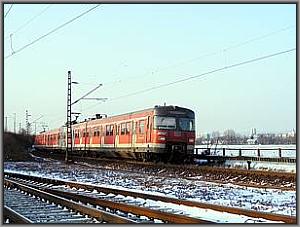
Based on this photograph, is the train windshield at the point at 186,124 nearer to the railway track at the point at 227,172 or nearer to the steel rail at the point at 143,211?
the railway track at the point at 227,172

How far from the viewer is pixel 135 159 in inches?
1085

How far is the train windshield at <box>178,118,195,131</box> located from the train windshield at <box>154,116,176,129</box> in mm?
414

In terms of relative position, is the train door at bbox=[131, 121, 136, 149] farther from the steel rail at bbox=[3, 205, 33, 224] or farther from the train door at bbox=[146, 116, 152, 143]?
the steel rail at bbox=[3, 205, 33, 224]

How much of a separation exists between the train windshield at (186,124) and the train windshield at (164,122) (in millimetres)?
414

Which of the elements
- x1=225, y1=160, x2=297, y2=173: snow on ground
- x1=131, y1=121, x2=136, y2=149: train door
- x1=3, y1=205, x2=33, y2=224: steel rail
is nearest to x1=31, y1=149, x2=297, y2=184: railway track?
x1=131, y1=121, x2=136, y2=149: train door

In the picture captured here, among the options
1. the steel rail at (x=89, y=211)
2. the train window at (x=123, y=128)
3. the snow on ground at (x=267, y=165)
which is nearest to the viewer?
the steel rail at (x=89, y=211)

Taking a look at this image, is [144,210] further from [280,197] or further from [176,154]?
[176,154]

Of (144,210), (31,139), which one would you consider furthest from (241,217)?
(31,139)

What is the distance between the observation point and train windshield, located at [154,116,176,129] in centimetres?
2448

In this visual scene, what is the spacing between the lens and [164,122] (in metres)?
24.7

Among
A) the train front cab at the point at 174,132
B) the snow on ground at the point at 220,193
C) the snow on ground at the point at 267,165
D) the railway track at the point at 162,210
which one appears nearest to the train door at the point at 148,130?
the train front cab at the point at 174,132

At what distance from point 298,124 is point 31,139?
217ft

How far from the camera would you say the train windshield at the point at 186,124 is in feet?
83.4

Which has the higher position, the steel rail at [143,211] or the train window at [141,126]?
the train window at [141,126]
